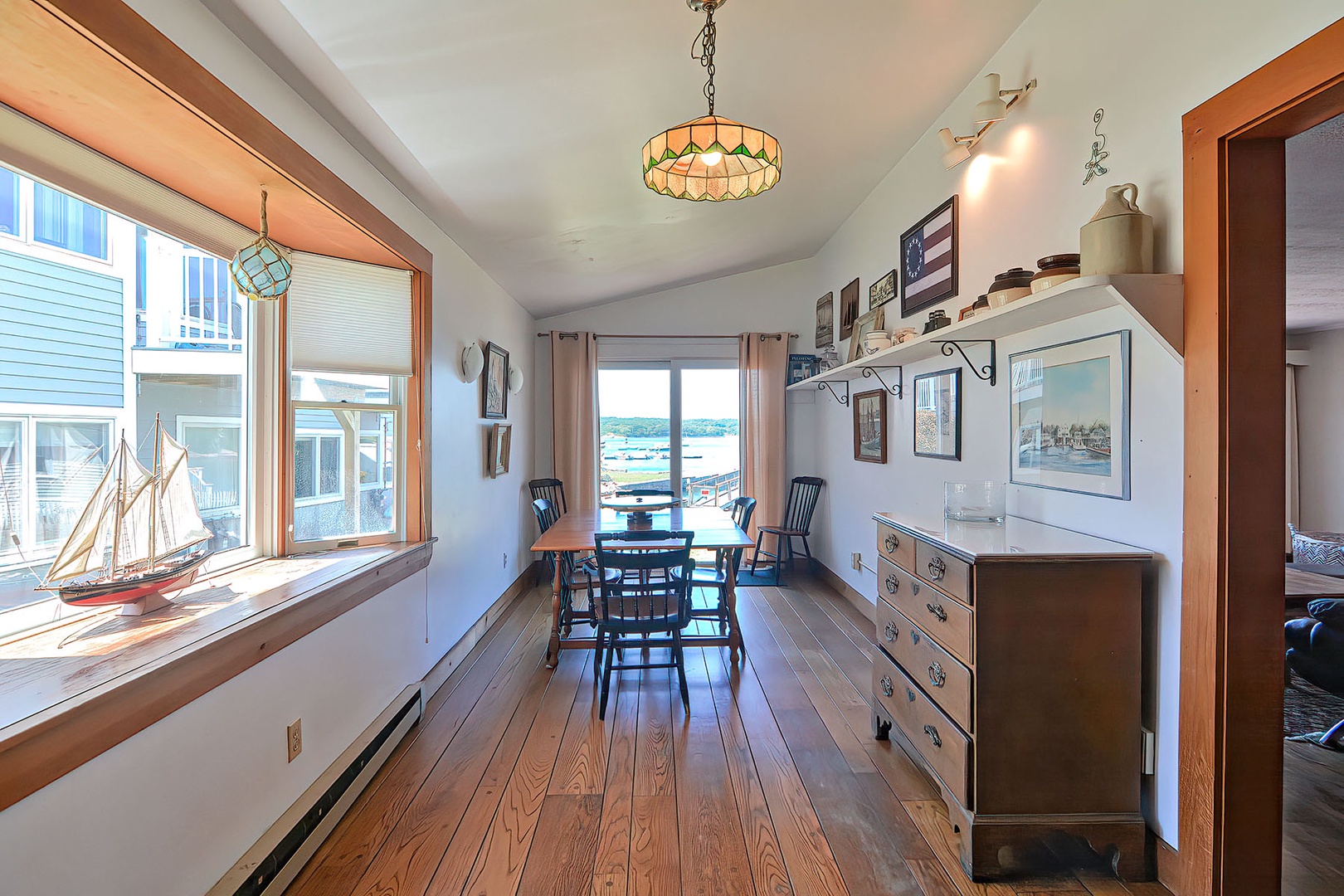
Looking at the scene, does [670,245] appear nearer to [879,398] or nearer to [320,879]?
[879,398]

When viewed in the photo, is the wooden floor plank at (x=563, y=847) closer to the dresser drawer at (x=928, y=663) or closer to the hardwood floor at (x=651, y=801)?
the hardwood floor at (x=651, y=801)

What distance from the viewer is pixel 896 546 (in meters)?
2.49

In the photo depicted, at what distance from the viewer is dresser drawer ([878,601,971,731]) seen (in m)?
1.92

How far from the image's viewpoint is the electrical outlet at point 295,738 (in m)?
1.94

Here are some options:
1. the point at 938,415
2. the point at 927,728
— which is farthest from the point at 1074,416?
the point at 927,728

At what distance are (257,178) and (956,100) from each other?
3.23 m

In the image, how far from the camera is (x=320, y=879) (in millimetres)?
1843

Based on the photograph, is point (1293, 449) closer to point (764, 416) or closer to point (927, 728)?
point (764, 416)

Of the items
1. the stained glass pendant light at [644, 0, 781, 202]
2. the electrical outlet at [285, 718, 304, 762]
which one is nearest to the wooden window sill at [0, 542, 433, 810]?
the electrical outlet at [285, 718, 304, 762]

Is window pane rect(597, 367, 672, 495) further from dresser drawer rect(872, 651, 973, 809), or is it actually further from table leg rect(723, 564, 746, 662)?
dresser drawer rect(872, 651, 973, 809)

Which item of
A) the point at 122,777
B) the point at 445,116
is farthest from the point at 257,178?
the point at 122,777

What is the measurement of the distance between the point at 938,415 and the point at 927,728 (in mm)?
1773

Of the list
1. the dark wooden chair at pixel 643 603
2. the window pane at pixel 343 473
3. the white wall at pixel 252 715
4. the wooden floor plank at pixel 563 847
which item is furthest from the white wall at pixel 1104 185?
the window pane at pixel 343 473

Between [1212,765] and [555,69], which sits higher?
[555,69]
